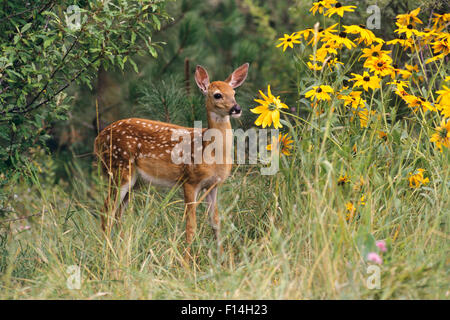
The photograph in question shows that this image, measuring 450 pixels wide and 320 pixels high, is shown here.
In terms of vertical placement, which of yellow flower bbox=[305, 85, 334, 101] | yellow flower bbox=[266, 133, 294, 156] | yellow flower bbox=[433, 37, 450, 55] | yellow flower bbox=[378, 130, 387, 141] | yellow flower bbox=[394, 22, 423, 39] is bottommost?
yellow flower bbox=[266, 133, 294, 156]

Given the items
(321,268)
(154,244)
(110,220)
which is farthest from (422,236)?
(110,220)

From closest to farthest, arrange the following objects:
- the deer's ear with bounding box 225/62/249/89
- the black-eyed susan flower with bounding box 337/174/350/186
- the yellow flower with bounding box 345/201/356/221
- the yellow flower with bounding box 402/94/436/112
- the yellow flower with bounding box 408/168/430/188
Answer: the yellow flower with bounding box 345/201/356/221, the black-eyed susan flower with bounding box 337/174/350/186, the yellow flower with bounding box 408/168/430/188, the yellow flower with bounding box 402/94/436/112, the deer's ear with bounding box 225/62/249/89

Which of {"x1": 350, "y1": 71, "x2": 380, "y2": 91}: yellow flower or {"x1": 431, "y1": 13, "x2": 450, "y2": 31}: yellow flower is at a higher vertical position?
{"x1": 431, "y1": 13, "x2": 450, "y2": 31}: yellow flower

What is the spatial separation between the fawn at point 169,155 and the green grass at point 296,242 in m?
0.22

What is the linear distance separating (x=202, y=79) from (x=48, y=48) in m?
1.11

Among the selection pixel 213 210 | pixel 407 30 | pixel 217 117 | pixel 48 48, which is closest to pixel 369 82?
pixel 407 30

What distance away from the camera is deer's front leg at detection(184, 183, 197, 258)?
4980 mm

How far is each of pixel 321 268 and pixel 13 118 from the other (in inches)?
100

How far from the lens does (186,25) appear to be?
8375 millimetres

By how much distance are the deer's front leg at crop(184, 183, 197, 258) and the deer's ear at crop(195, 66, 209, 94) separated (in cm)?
72

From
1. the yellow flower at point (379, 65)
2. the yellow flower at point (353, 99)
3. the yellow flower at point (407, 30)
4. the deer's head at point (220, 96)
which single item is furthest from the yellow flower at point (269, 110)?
the yellow flower at point (407, 30)

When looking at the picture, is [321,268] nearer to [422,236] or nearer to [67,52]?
[422,236]

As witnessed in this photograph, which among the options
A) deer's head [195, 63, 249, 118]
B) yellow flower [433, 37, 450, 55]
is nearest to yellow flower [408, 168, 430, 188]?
yellow flower [433, 37, 450, 55]

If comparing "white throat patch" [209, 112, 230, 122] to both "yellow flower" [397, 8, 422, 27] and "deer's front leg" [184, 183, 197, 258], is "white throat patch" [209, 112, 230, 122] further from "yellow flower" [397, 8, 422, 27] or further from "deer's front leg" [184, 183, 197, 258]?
"yellow flower" [397, 8, 422, 27]
